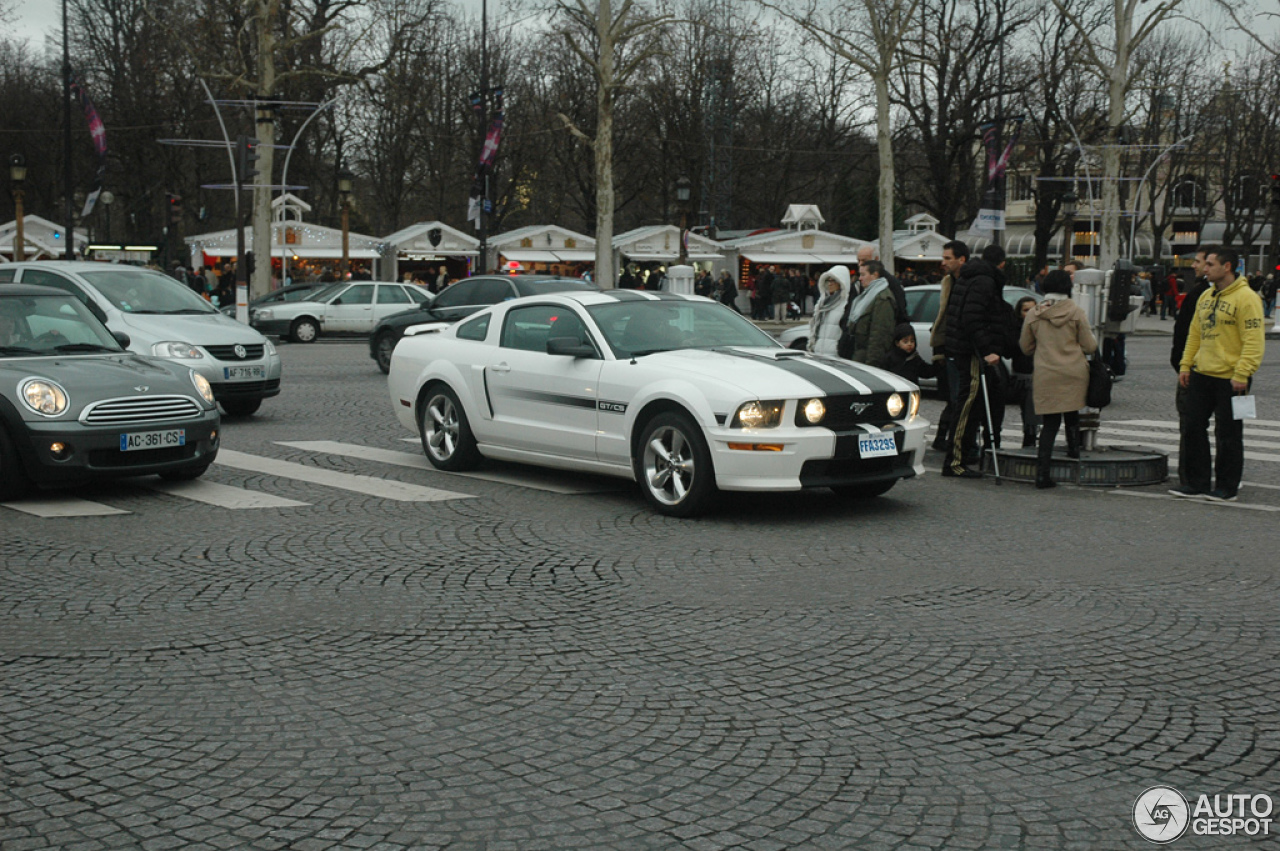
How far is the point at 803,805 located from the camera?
3.87 meters

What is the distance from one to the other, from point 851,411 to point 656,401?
124cm

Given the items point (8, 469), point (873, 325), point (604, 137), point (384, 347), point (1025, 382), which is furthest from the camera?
point (604, 137)

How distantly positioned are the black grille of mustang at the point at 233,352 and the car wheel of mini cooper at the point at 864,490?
7237 mm

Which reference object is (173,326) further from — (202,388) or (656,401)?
(656,401)

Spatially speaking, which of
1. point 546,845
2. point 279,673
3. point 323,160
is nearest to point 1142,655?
point 546,845

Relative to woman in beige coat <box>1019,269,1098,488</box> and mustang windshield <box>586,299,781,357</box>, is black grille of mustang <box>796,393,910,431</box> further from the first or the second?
woman in beige coat <box>1019,269,1098,488</box>

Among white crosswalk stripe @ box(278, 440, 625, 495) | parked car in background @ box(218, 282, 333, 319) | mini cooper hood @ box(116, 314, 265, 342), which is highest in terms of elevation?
parked car in background @ box(218, 282, 333, 319)

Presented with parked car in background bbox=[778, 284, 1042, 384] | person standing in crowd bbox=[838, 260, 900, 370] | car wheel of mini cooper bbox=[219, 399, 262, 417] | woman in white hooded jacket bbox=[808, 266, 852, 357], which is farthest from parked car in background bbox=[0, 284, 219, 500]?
parked car in background bbox=[778, 284, 1042, 384]

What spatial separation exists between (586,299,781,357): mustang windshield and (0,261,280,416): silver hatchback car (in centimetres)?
565

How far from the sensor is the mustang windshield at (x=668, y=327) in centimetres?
952

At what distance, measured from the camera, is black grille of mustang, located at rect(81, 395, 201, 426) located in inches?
358

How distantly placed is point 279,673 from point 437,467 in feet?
18.7

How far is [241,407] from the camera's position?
580 inches

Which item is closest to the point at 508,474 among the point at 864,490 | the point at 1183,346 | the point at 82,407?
the point at 864,490
